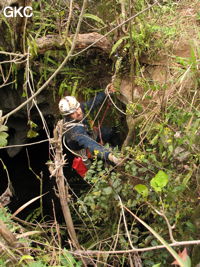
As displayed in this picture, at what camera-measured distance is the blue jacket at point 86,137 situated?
3712 millimetres

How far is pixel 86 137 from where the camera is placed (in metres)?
3.93

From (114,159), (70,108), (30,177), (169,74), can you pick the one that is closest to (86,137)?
(70,108)

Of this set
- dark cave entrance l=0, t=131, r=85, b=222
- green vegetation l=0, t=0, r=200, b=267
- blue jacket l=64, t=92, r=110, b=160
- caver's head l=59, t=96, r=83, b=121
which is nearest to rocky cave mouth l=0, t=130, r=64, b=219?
dark cave entrance l=0, t=131, r=85, b=222

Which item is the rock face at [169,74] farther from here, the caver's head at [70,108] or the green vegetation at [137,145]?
the caver's head at [70,108]

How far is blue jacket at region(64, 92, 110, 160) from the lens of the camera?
371 centimetres

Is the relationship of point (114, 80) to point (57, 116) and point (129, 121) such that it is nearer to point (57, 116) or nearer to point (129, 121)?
point (129, 121)

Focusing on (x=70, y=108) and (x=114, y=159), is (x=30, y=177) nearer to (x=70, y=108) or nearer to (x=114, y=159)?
(x=70, y=108)

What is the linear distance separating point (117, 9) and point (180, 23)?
3.09ft

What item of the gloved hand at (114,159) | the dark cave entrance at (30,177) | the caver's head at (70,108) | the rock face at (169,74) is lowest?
the dark cave entrance at (30,177)

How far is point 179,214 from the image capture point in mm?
2844

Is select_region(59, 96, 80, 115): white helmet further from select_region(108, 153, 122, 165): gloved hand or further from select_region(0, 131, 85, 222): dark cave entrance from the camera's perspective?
select_region(0, 131, 85, 222): dark cave entrance

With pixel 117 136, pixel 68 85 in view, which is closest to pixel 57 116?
pixel 68 85

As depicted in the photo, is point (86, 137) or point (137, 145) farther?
point (86, 137)

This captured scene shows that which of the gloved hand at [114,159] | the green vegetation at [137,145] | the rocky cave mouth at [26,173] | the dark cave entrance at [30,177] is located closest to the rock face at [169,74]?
the green vegetation at [137,145]
